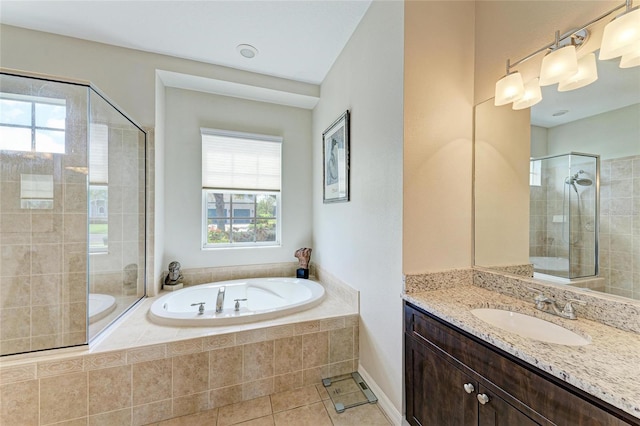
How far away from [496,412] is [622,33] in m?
1.55

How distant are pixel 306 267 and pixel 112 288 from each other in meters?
1.81

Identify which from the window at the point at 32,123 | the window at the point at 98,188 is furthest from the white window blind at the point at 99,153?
the window at the point at 32,123

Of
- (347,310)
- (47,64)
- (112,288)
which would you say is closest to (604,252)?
(347,310)

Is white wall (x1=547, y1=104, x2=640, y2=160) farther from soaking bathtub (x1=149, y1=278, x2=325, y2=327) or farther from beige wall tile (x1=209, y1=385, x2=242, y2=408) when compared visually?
beige wall tile (x1=209, y1=385, x2=242, y2=408)

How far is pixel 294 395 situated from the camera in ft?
5.63

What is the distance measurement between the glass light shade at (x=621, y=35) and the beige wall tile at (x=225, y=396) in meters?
2.61

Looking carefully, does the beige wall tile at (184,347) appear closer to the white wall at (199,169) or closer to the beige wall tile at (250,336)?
the beige wall tile at (250,336)

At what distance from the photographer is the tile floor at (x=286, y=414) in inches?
58.9

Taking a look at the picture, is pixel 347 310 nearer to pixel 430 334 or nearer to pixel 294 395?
pixel 294 395

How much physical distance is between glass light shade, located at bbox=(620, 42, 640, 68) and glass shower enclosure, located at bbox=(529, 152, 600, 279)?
36 centimetres

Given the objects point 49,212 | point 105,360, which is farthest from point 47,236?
point 105,360

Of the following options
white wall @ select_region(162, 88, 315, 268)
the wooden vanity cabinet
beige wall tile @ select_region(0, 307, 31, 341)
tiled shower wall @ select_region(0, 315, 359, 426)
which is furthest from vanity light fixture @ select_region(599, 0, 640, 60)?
beige wall tile @ select_region(0, 307, 31, 341)

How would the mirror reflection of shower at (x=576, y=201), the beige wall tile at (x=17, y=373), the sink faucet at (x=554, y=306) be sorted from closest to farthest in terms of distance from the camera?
the sink faucet at (x=554, y=306) → the mirror reflection of shower at (x=576, y=201) → the beige wall tile at (x=17, y=373)

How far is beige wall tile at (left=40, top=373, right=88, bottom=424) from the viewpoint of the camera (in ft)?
4.41
